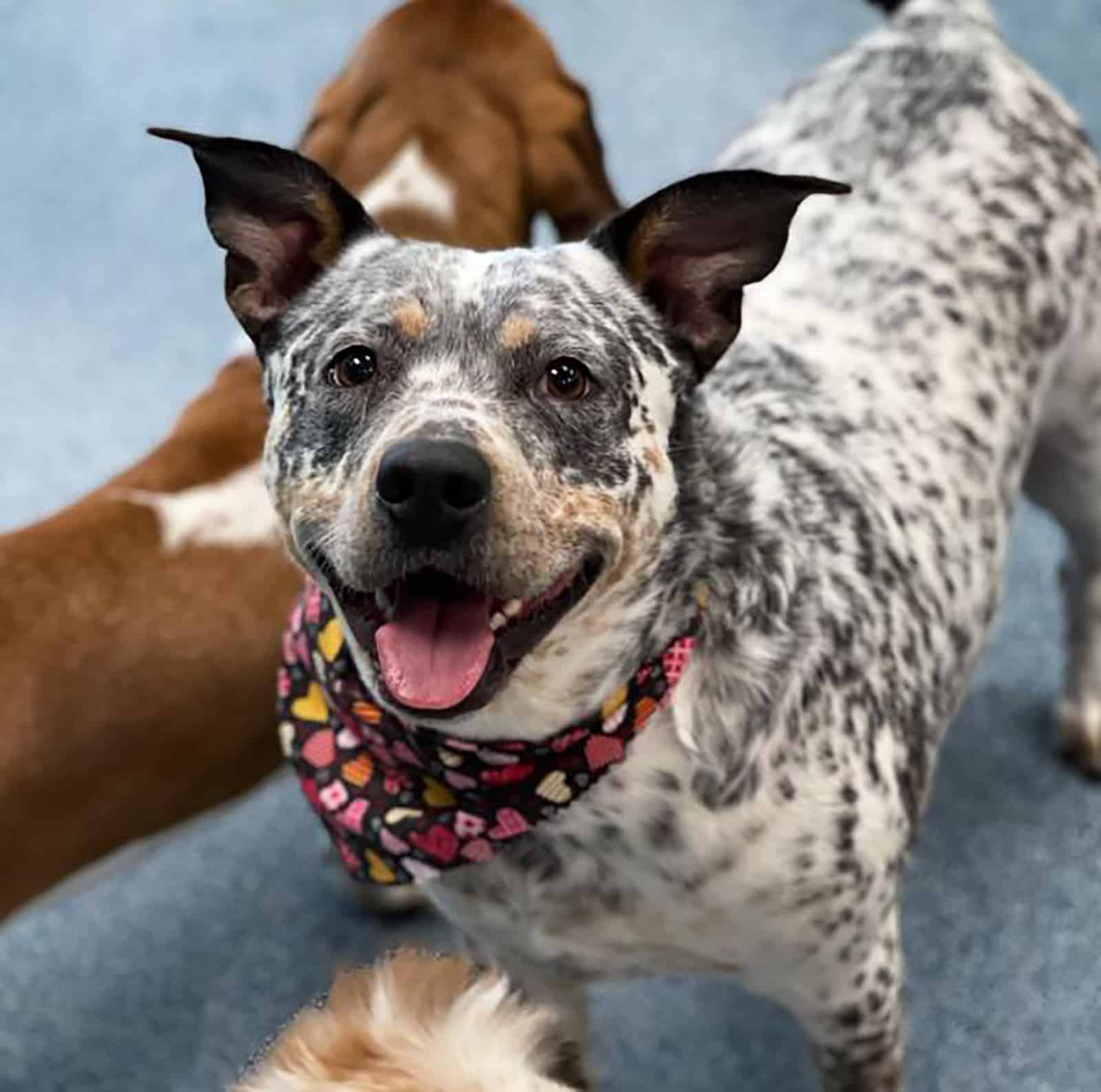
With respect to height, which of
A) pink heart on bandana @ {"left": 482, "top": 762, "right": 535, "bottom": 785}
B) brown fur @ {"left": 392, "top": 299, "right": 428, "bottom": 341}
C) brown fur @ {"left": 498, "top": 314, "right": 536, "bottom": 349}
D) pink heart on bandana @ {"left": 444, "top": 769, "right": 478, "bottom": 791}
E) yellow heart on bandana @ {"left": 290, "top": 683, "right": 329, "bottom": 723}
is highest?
brown fur @ {"left": 392, "top": 299, "right": 428, "bottom": 341}

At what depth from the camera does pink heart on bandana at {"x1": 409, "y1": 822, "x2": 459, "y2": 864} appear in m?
1.62

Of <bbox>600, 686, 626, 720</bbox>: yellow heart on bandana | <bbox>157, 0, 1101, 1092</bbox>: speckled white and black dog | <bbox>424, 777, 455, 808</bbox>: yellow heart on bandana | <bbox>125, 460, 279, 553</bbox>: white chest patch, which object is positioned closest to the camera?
<bbox>157, 0, 1101, 1092</bbox>: speckled white and black dog

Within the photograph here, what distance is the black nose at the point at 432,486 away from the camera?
1.28 meters

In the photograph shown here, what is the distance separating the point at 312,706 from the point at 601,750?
360 millimetres

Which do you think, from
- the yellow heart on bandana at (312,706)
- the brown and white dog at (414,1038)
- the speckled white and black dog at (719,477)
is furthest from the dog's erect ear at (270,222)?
the brown and white dog at (414,1038)

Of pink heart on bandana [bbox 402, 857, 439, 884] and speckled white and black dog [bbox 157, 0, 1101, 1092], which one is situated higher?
speckled white and black dog [bbox 157, 0, 1101, 1092]

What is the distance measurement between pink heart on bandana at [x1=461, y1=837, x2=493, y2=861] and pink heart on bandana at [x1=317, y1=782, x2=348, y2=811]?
0.50 feet

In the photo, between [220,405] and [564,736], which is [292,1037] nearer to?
[564,736]

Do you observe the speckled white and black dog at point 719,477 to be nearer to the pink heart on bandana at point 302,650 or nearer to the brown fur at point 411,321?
the brown fur at point 411,321

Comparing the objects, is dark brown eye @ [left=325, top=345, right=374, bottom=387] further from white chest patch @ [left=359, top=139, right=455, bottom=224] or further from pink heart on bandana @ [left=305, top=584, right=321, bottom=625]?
white chest patch @ [left=359, top=139, right=455, bottom=224]

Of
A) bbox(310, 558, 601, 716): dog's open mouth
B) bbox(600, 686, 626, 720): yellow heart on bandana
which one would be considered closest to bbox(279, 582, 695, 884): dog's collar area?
bbox(600, 686, 626, 720): yellow heart on bandana

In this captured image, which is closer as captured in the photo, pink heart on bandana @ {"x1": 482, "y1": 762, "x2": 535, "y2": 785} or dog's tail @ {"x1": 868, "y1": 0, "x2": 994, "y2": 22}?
pink heart on bandana @ {"x1": 482, "y1": 762, "x2": 535, "y2": 785}

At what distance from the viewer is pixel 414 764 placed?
164 cm

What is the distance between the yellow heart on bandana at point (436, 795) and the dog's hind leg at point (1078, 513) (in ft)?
3.42
